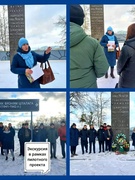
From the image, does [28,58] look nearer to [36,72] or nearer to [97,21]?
[36,72]

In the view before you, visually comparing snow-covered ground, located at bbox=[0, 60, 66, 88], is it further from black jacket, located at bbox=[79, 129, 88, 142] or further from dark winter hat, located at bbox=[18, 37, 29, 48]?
black jacket, located at bbox=[79, 129, 88, 142]

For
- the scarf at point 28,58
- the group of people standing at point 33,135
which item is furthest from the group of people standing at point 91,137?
the scarf at point 28,58

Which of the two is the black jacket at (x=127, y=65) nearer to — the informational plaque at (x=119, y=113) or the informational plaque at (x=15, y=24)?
the informational plaque at (x=119, y=113)

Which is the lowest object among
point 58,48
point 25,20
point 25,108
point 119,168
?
point 119,168

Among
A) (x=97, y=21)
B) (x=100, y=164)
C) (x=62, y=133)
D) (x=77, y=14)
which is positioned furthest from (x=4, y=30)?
(x=100, y=164)

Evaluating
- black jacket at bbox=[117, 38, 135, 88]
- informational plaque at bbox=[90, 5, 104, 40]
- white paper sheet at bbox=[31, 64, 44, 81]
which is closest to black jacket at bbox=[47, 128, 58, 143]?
white paper sheet at bbox=[31, 64, 44, 81]

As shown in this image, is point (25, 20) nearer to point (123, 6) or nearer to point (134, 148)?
point (123, 6)

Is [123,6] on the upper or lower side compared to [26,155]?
upper

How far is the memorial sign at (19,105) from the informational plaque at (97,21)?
1.09 meters

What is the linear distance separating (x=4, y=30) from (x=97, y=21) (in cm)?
114

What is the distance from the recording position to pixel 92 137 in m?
5.39

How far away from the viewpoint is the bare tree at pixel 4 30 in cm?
528

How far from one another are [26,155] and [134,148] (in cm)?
134

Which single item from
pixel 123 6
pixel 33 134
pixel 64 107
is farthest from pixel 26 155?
pixel 123 6
